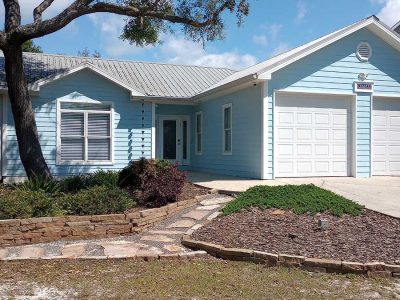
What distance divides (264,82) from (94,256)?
7.73 metres

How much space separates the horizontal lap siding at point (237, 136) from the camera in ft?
43.2

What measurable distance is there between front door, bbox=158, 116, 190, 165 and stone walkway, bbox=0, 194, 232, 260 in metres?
9.84

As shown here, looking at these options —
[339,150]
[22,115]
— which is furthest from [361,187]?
[22,115]

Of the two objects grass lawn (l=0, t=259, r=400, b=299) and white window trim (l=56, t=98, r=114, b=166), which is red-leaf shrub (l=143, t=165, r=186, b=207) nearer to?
grass lawn (l=0, t=259, r=400, b=299)

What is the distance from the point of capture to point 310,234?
723cm

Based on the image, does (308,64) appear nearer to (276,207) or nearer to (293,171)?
(293,171)

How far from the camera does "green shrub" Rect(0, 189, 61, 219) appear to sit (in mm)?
7566

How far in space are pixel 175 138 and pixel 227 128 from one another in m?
3.80

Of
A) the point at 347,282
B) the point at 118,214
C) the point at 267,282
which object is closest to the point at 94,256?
the point at 118,214

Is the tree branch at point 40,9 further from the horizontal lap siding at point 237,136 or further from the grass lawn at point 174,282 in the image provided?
the grass lawn at point 174,282

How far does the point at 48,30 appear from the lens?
1052 centimetres

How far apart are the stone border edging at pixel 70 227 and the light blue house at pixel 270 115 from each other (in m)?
5.52

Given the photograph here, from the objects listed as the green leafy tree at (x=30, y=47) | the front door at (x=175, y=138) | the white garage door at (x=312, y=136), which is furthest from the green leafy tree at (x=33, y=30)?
the green leafy tree at (x=30, y=47)

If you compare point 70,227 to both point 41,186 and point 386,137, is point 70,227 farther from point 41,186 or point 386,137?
point 386,137
